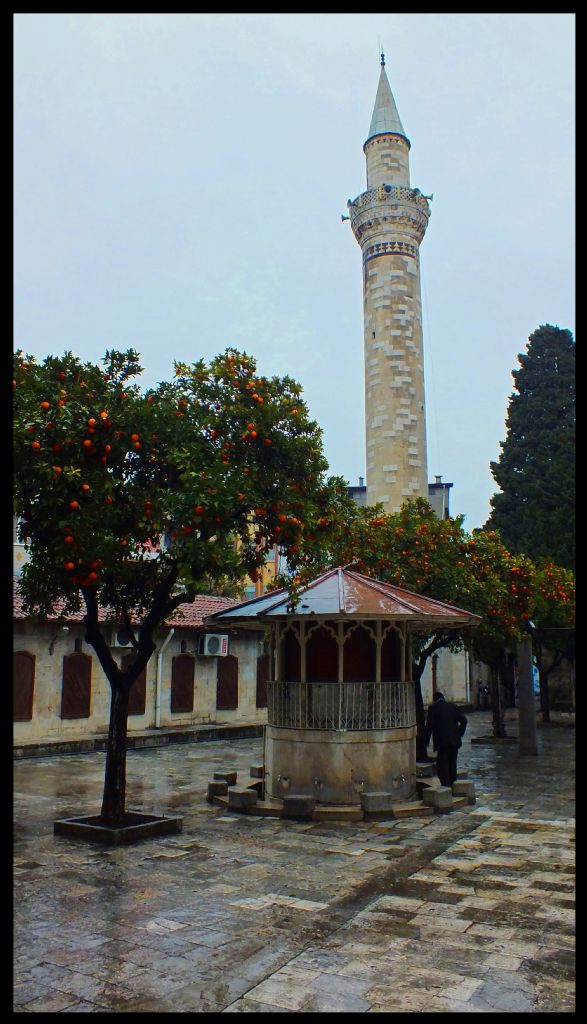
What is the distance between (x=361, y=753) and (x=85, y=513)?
6.16 metres

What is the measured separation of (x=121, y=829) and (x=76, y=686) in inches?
471

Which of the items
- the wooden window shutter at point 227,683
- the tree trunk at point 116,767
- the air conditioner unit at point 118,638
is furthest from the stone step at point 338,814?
the wooden window shutter at point 227,683

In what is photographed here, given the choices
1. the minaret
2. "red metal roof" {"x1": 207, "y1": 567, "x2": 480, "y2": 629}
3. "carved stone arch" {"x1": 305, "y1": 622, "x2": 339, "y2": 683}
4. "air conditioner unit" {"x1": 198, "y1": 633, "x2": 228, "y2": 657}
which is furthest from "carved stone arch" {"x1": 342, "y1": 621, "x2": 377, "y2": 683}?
the minaret

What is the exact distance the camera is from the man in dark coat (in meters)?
14.2

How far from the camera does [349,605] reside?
12.7m

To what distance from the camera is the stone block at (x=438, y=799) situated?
13.0m

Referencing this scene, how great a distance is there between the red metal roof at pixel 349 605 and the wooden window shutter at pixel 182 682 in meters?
11.9

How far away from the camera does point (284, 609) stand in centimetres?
1330

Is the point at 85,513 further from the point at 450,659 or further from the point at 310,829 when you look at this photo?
the point at 450,659

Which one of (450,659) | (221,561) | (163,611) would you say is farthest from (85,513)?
(450,659)

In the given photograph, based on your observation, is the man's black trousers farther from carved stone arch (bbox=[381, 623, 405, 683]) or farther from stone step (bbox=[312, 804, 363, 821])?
stone step (bbox=[312, 804, 363, 821])

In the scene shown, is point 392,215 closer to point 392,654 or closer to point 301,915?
point 392,654

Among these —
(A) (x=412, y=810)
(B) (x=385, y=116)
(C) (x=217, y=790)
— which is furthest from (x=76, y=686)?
(B) (x=385, y=116)
